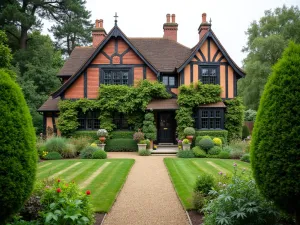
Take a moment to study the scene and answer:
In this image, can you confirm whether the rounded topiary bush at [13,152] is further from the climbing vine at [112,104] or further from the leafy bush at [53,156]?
the climbing vine at [112,104]

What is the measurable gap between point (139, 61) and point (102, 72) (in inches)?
116

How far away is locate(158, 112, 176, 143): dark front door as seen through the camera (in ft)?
72.9

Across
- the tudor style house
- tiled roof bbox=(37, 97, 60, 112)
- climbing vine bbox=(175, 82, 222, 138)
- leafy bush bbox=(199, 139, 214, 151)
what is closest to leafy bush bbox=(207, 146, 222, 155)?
leafy bush bbox=(199, 139, 214, 151)

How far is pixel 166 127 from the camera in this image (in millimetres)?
22312

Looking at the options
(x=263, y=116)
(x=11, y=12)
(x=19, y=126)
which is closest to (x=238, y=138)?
(x=263, y=116)

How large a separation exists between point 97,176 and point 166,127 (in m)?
11.5

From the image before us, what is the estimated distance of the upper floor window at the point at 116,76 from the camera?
71.9 ft

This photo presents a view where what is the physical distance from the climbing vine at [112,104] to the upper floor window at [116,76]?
67cm

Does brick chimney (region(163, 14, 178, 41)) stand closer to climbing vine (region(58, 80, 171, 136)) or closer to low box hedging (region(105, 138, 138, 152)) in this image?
climbing vine (region(58, 80, 171, 136))

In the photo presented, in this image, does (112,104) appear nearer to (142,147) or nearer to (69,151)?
(142,147)

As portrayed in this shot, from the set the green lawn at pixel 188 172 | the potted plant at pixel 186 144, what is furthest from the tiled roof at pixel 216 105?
the green lawn at pixel 188 172

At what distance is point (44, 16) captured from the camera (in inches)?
1331

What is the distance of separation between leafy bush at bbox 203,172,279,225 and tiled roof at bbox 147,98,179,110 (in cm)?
1517

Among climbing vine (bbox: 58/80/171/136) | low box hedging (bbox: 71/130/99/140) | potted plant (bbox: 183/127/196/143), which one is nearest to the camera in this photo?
potted plant (bbox: 183/127/196/143)
